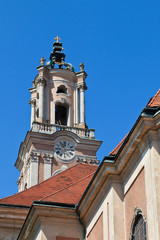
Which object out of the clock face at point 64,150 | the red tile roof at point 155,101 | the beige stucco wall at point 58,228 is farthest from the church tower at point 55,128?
the red tile roof at point 155,101

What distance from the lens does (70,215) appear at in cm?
1944

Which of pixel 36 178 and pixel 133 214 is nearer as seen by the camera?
pixel 133 214

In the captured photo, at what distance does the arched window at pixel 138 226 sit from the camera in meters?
14.7

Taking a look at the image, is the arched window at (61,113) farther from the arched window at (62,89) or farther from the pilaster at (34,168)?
the pilaster at (34,168)

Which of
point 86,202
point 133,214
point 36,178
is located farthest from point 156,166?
point 36,178

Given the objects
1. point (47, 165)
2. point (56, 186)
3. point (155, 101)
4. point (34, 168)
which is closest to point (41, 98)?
point (47, 165)

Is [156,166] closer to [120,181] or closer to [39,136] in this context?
[120,181]

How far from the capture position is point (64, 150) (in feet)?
129

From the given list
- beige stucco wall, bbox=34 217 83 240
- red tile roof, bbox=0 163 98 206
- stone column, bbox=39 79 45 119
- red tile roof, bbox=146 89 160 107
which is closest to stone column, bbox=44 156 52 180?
stone column, bbox=39 79 45 119

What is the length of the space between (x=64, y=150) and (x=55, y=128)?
204 cm

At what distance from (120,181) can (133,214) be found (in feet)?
4.86

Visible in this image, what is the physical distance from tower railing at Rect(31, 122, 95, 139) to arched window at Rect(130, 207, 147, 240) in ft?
81.8

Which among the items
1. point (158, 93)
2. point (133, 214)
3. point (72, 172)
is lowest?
point (133, 214)

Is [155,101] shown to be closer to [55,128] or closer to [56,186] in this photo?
[56,186]
